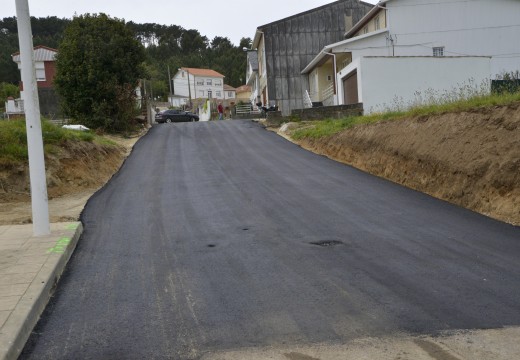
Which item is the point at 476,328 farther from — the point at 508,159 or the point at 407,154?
the point at 407,154

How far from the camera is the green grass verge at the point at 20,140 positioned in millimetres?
14430

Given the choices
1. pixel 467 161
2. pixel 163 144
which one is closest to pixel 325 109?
pixel 163 144

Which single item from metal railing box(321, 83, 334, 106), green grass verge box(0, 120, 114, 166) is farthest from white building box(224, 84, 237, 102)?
green grass verge box(0, 120, 114, 166)

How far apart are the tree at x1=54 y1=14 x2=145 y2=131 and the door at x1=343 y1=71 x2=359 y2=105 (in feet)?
36.5

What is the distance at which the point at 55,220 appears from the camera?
10586mm

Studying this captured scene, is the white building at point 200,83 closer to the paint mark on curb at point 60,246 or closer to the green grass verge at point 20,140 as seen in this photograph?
the green grass verge at point 20,140

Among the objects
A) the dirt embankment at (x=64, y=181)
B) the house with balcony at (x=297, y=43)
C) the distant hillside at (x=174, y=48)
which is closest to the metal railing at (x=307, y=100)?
the house with balcony at (x=297, y=43)

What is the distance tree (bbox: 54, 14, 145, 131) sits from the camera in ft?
91.0

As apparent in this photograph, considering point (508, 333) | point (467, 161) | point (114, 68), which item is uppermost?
point (114, 68)

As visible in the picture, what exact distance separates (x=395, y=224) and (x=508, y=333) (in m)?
4.45

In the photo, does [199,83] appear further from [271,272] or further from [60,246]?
[271,272]

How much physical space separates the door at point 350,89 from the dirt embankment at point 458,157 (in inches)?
366

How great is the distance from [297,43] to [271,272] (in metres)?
36.5

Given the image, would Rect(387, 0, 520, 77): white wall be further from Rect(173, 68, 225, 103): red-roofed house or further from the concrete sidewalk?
Rect(173, 68, 225, 103): red-roofed house
